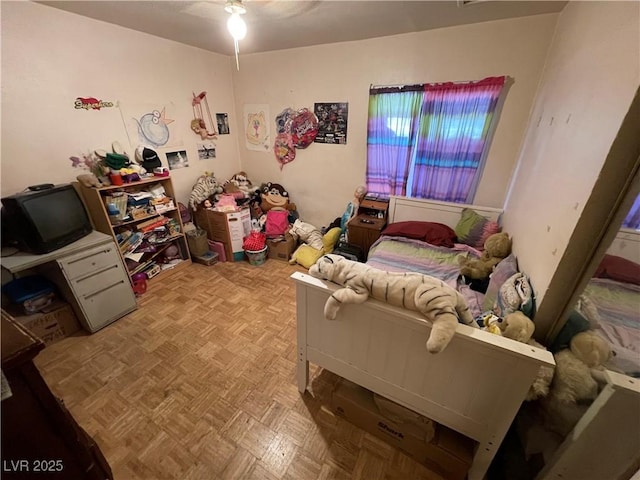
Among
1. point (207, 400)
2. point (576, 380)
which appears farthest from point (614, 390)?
point (207, 400)

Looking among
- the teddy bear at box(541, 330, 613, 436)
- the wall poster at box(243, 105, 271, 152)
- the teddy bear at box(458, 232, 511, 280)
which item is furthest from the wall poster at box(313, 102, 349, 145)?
the teddy bear at box(541, 330, 613, 436)

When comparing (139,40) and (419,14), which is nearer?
(419,14)

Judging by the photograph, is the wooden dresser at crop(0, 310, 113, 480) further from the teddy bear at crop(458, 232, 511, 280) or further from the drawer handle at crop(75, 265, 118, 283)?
the teddy bear at crop(458, 232, 511, 280)

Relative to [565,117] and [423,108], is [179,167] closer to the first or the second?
[423,108]

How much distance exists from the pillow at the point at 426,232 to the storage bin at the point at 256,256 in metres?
1.45

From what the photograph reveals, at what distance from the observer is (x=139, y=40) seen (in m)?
2.32

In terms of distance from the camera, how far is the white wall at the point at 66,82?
69.2 inches

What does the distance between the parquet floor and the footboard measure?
37 centimetres

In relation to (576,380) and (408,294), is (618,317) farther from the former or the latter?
(408,294)

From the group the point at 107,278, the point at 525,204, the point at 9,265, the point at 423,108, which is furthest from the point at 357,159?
the point at 9,265

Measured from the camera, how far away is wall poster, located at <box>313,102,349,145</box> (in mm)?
2779

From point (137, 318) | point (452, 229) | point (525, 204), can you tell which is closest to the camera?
point (525, 204)

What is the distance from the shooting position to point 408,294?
39.3 inches

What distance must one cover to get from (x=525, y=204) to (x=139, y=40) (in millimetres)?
3515
